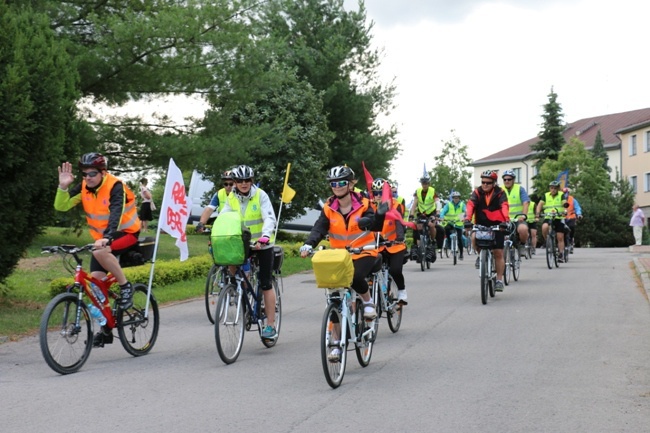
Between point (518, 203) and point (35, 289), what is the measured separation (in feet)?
30.3

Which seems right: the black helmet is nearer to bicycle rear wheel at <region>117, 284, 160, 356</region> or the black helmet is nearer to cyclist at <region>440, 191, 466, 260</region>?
bicycle rear wheel at <region>117, 284, 160, 356</region>

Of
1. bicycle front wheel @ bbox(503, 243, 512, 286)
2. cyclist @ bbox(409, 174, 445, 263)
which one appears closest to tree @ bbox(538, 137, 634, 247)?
cyclist @ bbox(409, 174, 445, 263)

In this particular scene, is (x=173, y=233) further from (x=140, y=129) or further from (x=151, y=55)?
(x=140, y=129)

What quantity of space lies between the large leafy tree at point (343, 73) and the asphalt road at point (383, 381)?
32290mm

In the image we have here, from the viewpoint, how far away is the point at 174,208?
11492mm

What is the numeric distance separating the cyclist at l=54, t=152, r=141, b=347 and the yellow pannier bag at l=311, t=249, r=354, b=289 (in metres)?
2.22

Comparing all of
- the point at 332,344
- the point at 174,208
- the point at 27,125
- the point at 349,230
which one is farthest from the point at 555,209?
the point at 332,344

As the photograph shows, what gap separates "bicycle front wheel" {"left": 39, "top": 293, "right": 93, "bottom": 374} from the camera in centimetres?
830

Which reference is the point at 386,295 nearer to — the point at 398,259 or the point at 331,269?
the point at 398,259

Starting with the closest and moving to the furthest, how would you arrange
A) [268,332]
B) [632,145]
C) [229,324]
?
[229,324] < [268,332] < [632,145]

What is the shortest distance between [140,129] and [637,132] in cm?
6139

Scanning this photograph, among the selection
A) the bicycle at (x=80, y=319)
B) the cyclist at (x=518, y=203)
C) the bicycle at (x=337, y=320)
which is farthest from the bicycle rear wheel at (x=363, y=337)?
the cyclist at (x=518, y=203)

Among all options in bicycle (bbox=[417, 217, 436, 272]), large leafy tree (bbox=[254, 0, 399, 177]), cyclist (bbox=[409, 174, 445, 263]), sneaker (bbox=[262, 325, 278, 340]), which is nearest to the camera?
sneaker (bbox=[262, 325, 278, 340])

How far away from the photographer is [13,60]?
11836mm
